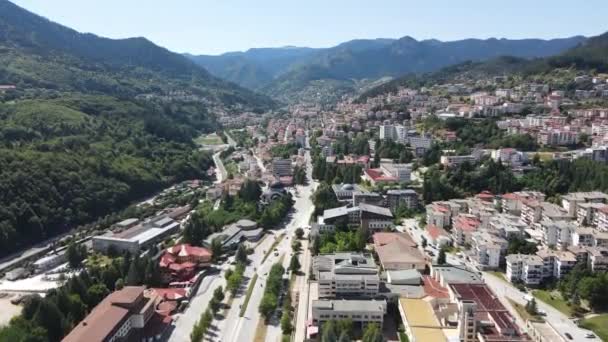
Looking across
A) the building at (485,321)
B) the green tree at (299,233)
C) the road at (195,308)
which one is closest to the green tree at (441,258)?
the building at (485,321)

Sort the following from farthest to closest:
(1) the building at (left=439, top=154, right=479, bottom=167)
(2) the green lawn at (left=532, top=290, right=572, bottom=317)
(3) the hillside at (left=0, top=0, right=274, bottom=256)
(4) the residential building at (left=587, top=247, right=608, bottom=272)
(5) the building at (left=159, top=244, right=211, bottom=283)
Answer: (1) the building at (left=439, top=154, right=479, bottom=167) → (3) the hillside at (left=0, top=0, right=274, bottom=256) → (5) the building at (left=159, top=244, right=211, bottom=283) → (4) the residential building at (left=587, top=247, right=608, bottom=272) → (2) the green lawn at (left=532, top=290, right=572, bottom=317)

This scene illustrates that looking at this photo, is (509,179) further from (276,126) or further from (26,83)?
(26,83)

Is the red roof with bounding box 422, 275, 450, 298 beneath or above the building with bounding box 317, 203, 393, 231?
beneath

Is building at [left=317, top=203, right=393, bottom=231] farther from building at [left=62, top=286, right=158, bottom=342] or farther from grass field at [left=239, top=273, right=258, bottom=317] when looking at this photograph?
building at [left=62, top=286, right=158, bottom=342]

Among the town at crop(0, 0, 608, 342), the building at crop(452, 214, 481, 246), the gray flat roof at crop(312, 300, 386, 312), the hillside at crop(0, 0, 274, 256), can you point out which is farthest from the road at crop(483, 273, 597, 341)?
the hillside at crop(0, 0, 274, 256)

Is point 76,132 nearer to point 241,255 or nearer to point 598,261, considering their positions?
point 241,255

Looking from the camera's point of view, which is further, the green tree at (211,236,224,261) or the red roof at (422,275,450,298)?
the green tree at (211,236,224,261)

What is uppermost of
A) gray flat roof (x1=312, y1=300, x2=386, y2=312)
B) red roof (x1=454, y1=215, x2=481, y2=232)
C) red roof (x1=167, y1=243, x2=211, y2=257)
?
red roof (x1=454, y1=215, x2=481, y2=232)
